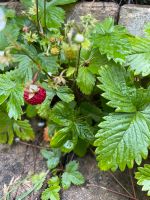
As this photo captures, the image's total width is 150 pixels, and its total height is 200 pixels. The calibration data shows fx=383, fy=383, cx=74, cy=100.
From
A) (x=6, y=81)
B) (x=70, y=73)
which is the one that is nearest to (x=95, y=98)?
(x=70, y=73)

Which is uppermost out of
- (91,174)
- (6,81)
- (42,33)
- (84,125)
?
(42,33)

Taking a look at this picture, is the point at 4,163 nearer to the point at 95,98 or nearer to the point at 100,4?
the point at 95,98

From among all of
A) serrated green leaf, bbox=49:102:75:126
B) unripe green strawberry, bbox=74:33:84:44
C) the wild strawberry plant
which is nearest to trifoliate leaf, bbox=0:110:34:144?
the wild strawberry plant

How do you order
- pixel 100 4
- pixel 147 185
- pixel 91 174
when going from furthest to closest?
pixel 100 4
pixel 91 174
pixel 147 185

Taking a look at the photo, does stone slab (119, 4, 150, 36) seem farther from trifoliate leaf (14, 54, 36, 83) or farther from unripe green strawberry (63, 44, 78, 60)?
trifoliate leaf (14, 54, 36, 83)

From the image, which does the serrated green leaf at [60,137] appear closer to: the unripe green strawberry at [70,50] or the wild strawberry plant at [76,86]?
the wild strawberry plant at [76,86]

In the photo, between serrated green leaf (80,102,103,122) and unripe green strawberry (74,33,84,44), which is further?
serrated green leaf (80,102,103,122)

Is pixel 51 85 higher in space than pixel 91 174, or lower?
higher
